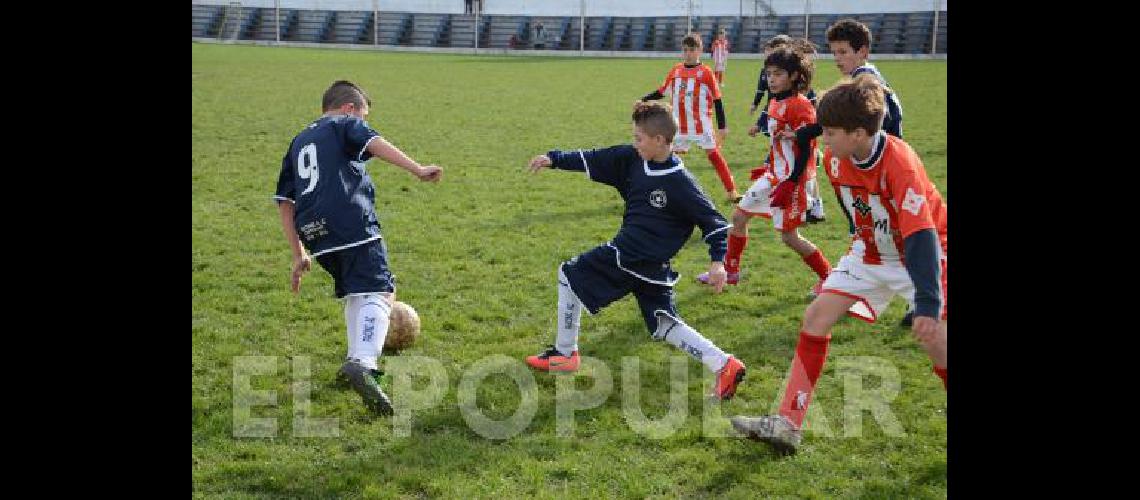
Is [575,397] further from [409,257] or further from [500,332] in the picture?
[409,257]

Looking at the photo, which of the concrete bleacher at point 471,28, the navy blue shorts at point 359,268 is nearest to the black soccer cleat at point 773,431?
the navy blue shorts at point 359,268

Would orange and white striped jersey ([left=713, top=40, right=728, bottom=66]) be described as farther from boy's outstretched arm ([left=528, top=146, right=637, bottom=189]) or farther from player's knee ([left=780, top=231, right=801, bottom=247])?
boy's outstretched arm ([left=528, top=146, right=637, bottom=189])

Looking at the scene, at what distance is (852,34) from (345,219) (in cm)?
356

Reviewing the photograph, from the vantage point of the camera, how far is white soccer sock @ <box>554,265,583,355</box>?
5.61 metres

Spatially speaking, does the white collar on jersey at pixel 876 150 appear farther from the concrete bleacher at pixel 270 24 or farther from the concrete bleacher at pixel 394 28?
the concrete bleacher at pixel 270 24

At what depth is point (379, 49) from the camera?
5012 centimetres

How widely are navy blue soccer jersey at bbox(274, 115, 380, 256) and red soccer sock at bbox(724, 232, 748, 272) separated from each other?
311 cm

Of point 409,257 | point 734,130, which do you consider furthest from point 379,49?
point 409,257

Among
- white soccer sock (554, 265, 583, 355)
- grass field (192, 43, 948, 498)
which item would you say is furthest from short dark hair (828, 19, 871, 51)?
white soccer sock (554, 265, 583, 355)

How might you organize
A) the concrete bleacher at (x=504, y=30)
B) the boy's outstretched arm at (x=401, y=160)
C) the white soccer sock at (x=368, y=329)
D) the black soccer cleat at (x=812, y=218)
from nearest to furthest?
the boy's outstretched arm at (x=401, y=160), the white soccer sock at (x=368, y=329), the black soccer cleat at (x=812, y=218), the concrete bleacher at (x=504, y=30)

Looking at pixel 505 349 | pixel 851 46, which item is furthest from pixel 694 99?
pixel 505 349

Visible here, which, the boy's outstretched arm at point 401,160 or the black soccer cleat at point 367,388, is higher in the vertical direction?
the boy's outstretched arm at point 401,160

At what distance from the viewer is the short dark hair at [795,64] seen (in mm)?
7254

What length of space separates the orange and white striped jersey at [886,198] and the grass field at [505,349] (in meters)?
0.94
